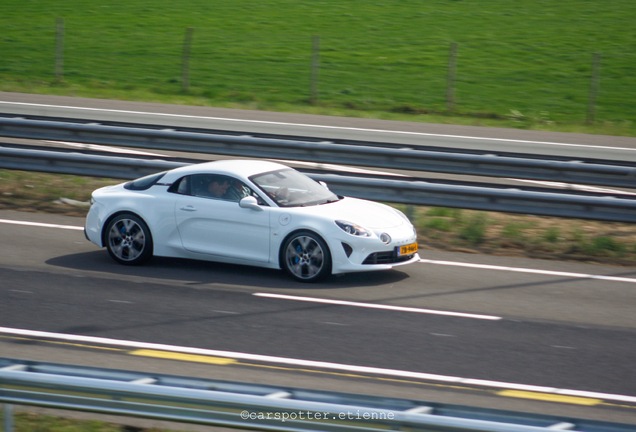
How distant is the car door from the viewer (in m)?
10.7

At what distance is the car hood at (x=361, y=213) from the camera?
420 inches

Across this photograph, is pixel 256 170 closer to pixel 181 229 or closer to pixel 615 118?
pixel 181 229

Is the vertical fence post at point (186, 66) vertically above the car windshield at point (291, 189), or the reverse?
the vertical fence post at point (186, 66)

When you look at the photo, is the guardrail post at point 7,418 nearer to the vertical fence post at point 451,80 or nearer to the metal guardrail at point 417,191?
the metal guardrail at point 417,191

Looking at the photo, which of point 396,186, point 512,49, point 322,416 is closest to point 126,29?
point 512,49

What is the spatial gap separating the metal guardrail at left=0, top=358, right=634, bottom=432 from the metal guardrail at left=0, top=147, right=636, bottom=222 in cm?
799

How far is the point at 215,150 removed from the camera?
15.5 meters

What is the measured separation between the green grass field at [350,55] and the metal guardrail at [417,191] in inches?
409

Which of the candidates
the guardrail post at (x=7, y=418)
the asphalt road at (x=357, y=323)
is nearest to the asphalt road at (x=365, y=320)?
the asphalt road at (x=357, y=323)

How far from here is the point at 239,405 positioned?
500cm

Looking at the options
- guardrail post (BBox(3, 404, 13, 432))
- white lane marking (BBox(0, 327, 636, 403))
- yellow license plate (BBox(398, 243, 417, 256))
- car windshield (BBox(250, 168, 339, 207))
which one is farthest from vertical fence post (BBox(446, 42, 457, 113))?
guardrail post (BBox(3, 404, 13, 432))

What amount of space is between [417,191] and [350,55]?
16717 millimetres

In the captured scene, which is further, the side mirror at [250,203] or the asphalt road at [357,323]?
the side mirror at [250,203]

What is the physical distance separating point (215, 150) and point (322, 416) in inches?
429
